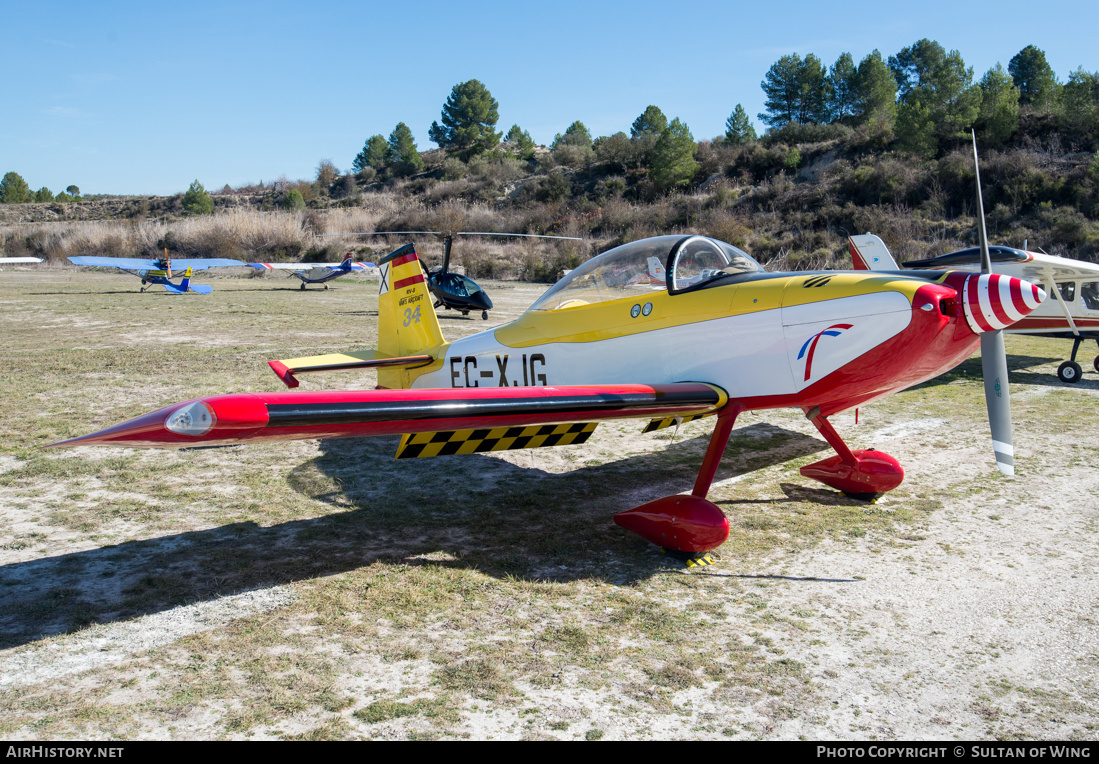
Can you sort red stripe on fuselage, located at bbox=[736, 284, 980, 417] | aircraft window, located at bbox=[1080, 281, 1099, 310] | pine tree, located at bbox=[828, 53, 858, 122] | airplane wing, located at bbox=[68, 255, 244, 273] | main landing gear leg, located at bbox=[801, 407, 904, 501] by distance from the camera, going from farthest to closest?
pine tree, located at bbox=[828, 53, 858, 122], airplane wing, located at bbox=[68, 255, 244, 273], aircraft window, located at bbox=[1080, 281, 1099, 310], main landing gear leg, located at bbox=[801, 407, 904, 501], red stripe on fuselage, located at bbox=[736, 284, 980, 417]

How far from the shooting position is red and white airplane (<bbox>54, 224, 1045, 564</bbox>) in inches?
152

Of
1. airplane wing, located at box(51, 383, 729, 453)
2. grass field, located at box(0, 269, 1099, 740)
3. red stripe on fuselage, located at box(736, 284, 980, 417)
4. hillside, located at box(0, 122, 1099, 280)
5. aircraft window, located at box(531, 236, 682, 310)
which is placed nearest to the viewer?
grass field, located at box(0, 269, 1099, 740)

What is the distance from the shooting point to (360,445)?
714 centimetres

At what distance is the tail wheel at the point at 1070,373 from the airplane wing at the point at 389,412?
910 centimetres

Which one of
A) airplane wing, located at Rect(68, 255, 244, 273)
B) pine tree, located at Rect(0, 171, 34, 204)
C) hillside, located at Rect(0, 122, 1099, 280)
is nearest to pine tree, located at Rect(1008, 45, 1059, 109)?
hillside, located at Rect(0, 122, 1099, 280)

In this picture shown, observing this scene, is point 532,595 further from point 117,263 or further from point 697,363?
point 117,263

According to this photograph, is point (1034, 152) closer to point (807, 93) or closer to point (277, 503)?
point (807, 93)

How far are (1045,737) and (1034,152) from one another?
44469mm

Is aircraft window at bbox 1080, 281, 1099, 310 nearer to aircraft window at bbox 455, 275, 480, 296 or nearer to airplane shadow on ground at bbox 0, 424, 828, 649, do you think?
airplane shadow on ground at bbox 0, 424, 828, 649

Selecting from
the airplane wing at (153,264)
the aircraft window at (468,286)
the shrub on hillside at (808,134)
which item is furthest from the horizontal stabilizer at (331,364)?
the shrub on hillside at (808,134)

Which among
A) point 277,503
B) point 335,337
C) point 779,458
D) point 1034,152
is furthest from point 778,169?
point 277,503

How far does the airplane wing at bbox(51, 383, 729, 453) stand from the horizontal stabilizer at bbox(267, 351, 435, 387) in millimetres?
2012

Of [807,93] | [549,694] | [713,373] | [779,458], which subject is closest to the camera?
[549,694]

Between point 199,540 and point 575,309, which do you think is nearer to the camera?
point 199,540
